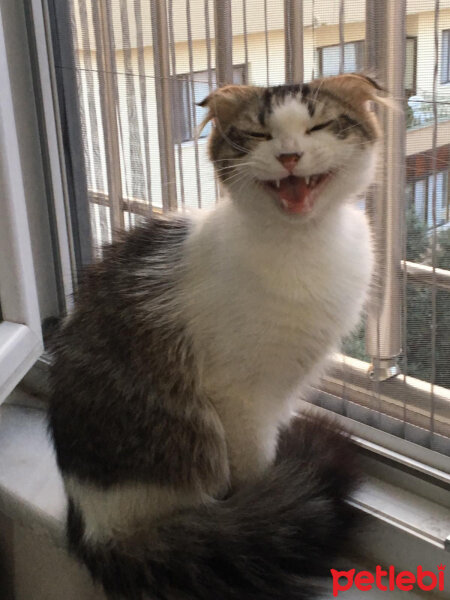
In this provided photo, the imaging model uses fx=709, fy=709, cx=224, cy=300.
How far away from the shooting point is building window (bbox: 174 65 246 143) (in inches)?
41.4

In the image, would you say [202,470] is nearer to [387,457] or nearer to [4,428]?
[387,457]

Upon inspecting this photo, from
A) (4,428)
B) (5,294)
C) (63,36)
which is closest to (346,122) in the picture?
(5,294)

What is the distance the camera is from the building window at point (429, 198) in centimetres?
86

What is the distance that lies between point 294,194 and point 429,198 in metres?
0.19

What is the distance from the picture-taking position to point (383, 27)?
0.84 meters

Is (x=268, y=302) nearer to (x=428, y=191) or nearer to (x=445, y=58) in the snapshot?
(x=428, y=191)

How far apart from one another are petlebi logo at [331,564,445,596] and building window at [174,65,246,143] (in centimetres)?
65

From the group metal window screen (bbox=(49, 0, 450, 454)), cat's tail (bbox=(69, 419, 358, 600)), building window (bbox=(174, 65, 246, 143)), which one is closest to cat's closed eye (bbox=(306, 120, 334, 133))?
metal window screen (bbox=(49, 0, 450, 454))

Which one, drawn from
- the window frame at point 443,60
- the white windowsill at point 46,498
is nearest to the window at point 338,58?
the window frame at point 443,60

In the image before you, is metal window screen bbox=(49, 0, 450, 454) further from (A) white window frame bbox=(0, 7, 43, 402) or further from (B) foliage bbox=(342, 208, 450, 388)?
(A) white window frame bbox=(0, 7, 43, 402)

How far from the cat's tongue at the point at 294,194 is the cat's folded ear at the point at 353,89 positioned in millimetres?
122

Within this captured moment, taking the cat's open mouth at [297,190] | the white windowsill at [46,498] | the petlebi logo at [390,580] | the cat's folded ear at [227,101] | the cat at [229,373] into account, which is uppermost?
the cat's folded ear at [227,101]

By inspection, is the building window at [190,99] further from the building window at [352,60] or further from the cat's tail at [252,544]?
the cat's tail at [252,544]

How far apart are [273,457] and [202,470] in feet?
0.37
